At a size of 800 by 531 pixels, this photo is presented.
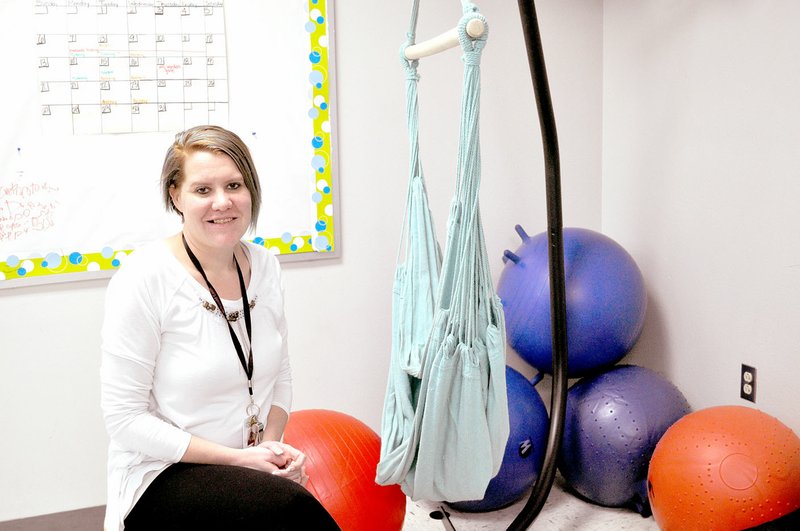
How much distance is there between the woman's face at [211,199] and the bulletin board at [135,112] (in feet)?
2.86

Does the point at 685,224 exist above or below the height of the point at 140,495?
above

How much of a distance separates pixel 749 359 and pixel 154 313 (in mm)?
1693

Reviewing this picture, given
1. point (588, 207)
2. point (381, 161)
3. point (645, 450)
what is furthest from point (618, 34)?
point (645, 450)

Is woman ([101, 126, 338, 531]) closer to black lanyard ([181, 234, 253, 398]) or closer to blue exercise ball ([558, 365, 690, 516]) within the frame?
black lanyard ([181, 234, 253, 398])

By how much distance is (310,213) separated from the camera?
8.04ft

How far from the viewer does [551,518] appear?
7.59ft

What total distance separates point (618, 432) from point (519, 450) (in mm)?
298

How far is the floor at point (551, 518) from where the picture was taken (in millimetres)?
2250

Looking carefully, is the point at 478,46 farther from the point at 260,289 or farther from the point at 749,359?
the point at 749,359

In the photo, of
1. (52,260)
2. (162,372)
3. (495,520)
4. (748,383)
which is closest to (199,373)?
(162,372)

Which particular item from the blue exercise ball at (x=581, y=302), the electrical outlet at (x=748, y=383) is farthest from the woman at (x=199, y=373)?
the electrical outlet at (x=748, y=383)

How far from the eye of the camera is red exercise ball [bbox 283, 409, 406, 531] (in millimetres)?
1822

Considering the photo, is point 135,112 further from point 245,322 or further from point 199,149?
point 245,322

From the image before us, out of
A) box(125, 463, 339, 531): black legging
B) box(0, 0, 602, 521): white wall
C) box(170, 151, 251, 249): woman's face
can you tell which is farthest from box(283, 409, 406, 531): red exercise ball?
box(170, 151, 251, 249): woman's face
